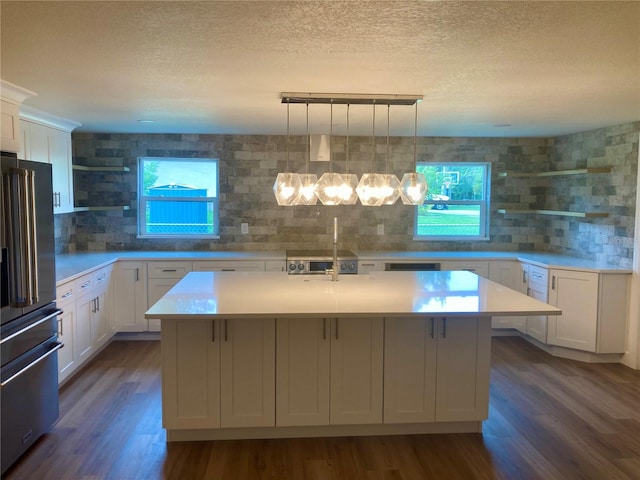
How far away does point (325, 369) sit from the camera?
2.99 meters

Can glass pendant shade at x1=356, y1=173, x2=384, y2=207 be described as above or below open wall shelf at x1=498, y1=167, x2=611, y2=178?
below

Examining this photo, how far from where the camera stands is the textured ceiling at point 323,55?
5.89ft

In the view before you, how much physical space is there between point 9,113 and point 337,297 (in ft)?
7.71

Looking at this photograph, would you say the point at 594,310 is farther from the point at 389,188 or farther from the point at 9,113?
the point at 9,113

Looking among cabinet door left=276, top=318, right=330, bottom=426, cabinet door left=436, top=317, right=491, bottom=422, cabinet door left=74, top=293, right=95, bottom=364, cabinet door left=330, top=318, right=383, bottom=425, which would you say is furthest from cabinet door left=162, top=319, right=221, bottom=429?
cabinet door left=74, top=293, right=95, bottom=364

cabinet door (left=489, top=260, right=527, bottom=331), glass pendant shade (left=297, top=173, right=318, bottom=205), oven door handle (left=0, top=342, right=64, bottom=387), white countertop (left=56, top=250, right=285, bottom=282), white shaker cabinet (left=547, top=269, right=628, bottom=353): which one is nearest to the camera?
oven door handle (left=0, top=342, right=64, bottom=387)

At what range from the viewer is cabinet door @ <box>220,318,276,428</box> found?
9.60ft

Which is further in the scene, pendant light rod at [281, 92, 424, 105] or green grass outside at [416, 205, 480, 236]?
green grass outside at [416, 205, 480, 236]

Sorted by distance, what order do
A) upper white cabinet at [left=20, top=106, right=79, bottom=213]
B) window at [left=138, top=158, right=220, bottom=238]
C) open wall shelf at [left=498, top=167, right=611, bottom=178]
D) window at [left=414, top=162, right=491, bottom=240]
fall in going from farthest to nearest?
window at [left=414, top=162, right=491, bottom=240] < window at [left=138, top=158, right=220, bottom=238] < open wall shelf at [left=498, top=167, right=611, bottom=178] < upper white cabinet at [left=20, top=106, right=79, bottom=213]

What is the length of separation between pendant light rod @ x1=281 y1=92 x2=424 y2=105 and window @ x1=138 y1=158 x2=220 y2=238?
8.36ft

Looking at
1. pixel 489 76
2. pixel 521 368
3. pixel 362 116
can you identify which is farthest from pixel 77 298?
pixel 521 368

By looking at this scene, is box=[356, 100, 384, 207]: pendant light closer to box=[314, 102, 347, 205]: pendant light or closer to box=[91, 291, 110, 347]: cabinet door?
box=[314, 102, 347, 205]: pendant light

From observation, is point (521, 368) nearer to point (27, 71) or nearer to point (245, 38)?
point (245, 38)

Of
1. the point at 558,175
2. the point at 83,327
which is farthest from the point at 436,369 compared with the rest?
the point at 558,175
